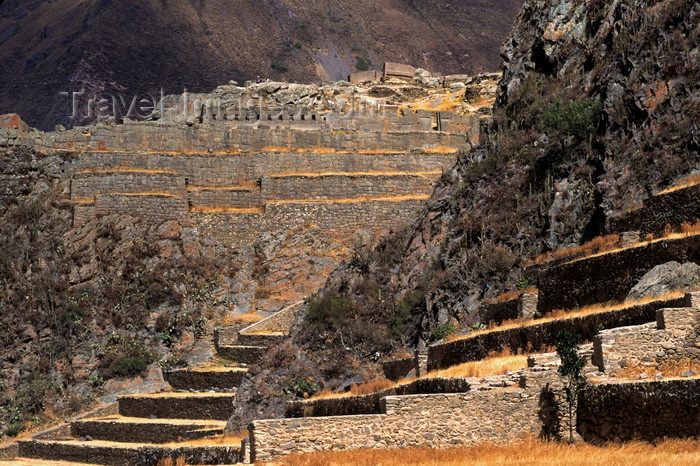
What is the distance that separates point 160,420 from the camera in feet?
128

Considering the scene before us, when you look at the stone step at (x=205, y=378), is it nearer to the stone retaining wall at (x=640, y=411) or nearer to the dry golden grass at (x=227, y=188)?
the dry golden grass at (x=227, y=188)

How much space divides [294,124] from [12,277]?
15.6 metres

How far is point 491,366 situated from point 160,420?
17881 millimetres

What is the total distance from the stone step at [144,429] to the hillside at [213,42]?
60.0 metres

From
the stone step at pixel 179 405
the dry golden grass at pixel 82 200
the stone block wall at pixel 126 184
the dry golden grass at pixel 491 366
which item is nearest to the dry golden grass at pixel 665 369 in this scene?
the dry golden grass at pixel 491 366

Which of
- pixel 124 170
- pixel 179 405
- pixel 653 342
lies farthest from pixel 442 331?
pixel 124 170

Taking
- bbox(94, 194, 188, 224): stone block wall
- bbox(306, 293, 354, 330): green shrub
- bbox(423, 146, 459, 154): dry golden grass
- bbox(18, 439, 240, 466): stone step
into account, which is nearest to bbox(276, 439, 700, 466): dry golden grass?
bbox(18, 439, 240, 466): stone step

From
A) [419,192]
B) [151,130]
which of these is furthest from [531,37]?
[151,130]

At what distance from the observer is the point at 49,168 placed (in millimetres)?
52938

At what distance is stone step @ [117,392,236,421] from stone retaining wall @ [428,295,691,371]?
11.3 meters

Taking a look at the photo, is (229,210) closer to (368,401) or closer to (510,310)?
(510,310)

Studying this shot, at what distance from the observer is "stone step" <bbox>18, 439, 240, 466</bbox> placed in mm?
31422

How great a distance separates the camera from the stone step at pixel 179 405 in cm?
3850

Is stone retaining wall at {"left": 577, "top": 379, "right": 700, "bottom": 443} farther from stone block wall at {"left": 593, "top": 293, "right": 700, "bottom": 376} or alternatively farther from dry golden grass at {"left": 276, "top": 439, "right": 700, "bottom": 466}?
stone block wall at {"left": 593, "top": 293, "right": 700, "bottom": 376}
